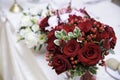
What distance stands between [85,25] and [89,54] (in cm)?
11

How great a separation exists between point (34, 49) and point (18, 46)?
0.60 ft

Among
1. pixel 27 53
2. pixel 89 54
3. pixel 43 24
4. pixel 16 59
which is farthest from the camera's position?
pixel 16 59

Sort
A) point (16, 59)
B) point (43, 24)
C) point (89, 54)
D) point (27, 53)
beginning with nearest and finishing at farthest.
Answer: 1. point (89, 54)
2. point (43, 24)
3. point (27, 53)
4. point (16, 59)

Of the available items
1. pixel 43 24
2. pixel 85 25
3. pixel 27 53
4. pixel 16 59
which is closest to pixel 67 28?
pixel 85 25

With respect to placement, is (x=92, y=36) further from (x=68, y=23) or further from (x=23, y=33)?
(x=23, y=33)

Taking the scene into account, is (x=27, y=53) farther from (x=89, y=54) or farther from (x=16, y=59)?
(x=89, y=54)

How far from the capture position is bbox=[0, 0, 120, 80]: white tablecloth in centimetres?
91

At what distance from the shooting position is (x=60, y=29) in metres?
0.72

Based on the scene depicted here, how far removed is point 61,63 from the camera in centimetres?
66

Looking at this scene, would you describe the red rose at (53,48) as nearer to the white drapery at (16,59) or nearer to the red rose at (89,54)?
the red rose at (89,54)

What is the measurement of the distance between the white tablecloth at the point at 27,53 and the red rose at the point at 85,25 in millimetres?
231

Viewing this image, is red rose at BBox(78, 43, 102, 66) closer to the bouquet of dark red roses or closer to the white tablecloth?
the bouquet of dark red roses

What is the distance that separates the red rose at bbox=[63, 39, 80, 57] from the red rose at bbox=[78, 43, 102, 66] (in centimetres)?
1

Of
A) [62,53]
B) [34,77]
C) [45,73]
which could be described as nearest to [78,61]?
→ [62,53]
